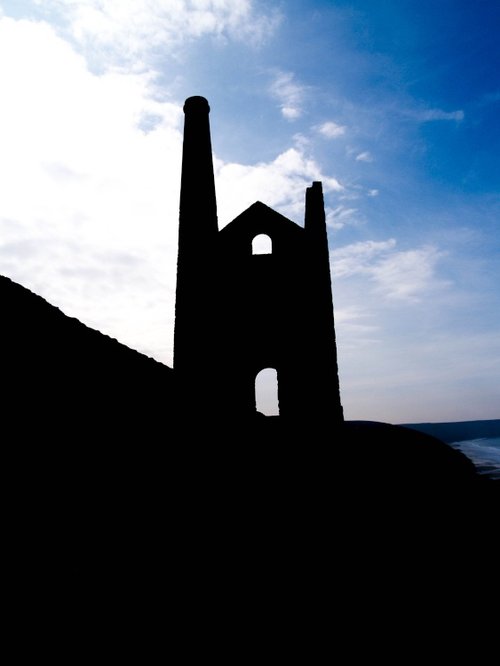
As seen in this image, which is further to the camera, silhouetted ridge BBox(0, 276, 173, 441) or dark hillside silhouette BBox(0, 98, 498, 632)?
silhouetted ridge BBox(0, 276, 173, 441)

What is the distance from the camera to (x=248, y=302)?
1154 cm

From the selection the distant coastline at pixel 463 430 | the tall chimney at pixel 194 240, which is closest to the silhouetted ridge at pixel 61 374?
the tall chimney at pixel 194 240

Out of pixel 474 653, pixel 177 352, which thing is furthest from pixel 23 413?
pixel 177 352

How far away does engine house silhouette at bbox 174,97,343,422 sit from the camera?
10883 mm

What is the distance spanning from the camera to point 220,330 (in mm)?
11398

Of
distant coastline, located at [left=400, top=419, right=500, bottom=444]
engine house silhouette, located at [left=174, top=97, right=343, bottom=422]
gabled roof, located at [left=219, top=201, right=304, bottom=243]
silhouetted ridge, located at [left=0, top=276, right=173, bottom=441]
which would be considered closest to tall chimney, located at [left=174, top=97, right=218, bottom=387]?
engine house silhouette, located at [left=174, top=97, right=343, bottom=422]

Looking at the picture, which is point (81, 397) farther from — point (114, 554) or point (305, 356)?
point (305, 356)

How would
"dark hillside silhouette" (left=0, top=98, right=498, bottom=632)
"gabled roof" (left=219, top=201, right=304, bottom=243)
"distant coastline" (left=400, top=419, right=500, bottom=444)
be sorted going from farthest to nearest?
1. "distant coastline" (left=400, top=419, right=500, bottom=444)
2. "gabled roof" (left=219, top=201, right=304, bottom=243)
3. "dark hillside silhouette" (left=0, top=98, right=498, bottom=632)

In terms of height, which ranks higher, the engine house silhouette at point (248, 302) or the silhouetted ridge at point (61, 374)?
the engine house silhouette at point (248, 302)

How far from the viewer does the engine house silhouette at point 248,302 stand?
35.7ft

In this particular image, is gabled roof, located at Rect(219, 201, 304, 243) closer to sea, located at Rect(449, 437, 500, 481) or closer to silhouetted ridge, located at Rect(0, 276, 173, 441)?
silhouetted ridge, located at Rect(0, 276, 173, 441)

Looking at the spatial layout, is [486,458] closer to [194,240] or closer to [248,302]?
[248,302]

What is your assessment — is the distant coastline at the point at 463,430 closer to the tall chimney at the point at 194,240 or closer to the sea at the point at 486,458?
the sea at the point at 486,458

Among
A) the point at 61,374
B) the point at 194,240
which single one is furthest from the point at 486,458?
the point at 61,374
